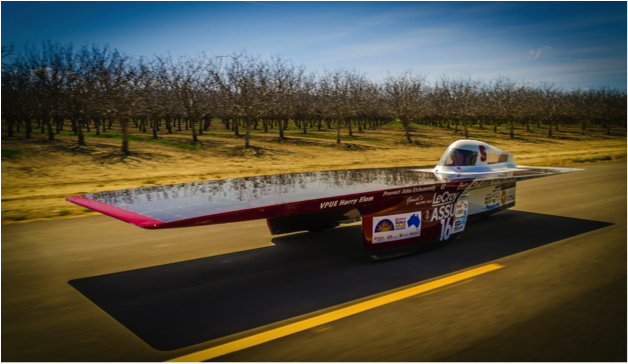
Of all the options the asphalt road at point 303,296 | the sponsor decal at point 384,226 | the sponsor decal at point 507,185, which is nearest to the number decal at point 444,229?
the asphalt road at point 303,296

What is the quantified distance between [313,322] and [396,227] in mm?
2588

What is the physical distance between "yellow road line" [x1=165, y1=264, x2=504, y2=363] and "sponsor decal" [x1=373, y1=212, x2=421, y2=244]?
112 centimetres

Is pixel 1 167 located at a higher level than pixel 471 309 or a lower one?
higher

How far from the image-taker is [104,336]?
3.67 metres

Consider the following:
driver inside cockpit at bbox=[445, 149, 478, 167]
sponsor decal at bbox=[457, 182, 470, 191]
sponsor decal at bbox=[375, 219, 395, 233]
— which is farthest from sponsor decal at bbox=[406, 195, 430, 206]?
driver inside cockpit at bbox=[445, 149, 478, 167]

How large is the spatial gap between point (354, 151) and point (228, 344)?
33537 mm

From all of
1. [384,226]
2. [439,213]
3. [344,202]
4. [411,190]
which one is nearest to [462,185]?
[439,213]

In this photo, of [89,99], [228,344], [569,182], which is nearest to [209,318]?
[228,344]

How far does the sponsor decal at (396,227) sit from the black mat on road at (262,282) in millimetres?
360

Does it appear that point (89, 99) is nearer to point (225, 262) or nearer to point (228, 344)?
point (225, 262)

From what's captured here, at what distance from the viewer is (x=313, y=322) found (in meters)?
3.94

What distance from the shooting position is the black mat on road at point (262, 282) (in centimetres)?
402

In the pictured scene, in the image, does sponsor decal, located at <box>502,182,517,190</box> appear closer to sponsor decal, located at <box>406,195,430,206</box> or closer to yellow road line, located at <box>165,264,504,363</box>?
sponsor decal, located at <box>406,195,430,206</box>

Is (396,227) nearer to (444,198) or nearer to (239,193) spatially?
(444,198)
